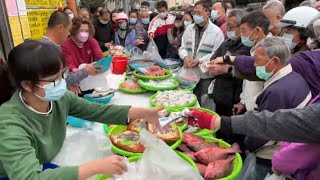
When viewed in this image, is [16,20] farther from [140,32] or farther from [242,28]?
[140,32]

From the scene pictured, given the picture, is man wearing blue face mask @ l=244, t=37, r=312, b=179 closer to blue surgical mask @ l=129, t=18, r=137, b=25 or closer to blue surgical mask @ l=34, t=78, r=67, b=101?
blue surgical mask @ l=34, t=78, r=67, b=101

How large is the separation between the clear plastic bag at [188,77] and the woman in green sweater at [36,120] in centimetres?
174

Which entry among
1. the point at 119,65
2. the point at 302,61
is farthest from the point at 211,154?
the point at 119,65

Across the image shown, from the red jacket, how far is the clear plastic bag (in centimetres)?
100

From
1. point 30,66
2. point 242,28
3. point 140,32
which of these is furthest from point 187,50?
point 30,66

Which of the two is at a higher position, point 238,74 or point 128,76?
point 238,74

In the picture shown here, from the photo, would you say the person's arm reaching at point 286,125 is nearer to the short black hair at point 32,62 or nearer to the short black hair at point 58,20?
the short black hair at point 32,62

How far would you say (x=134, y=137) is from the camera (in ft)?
5.57

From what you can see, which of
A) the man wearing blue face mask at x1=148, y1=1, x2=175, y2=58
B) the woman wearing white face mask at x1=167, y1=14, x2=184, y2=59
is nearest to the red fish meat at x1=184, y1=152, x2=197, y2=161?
the woman wearing white face mask at x1=167, y1=14, x2=184, y2=59

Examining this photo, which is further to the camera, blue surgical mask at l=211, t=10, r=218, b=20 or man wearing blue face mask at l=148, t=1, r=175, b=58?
man wearing blue face mask at l=148, t=1, r=175, b=58

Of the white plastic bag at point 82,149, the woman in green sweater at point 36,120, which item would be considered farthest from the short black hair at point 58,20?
the white plastic bag at point 82,149

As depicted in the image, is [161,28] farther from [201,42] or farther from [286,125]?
[286,125]

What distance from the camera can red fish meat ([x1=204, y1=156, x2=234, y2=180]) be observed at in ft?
4.53

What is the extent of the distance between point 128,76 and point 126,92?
507 millimetres
